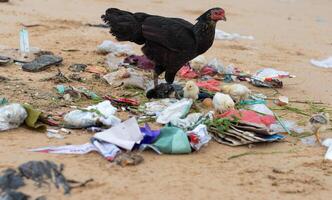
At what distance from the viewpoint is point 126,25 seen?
559cm

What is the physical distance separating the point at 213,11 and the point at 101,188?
2.77 metres

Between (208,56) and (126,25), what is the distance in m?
2.43

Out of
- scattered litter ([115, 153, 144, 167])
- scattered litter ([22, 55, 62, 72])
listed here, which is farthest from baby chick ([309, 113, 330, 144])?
scattered litter ([22, 55, 62, 72])

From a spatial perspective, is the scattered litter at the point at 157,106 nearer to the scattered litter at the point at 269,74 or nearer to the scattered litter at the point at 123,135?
the scattered litter at the point at 123,135

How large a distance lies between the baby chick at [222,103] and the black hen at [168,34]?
68 cm

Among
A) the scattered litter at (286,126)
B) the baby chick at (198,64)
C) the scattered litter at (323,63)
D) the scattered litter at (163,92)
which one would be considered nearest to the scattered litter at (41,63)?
the scattered litter at (163,92)

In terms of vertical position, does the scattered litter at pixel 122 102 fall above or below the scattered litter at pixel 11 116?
below

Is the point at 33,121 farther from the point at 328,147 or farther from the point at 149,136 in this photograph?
the point at 328,147

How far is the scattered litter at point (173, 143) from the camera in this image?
3918 mm

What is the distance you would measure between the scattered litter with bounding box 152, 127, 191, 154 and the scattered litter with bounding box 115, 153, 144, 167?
226mm

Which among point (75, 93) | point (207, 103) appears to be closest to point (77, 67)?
point (75, 93)

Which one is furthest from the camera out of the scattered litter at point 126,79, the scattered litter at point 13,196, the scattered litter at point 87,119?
the scattered litter at point 126,79

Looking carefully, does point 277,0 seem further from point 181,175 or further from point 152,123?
point 181,175

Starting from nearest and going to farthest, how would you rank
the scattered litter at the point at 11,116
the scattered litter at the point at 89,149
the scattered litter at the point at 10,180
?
the scattered litter at the point at 10,180, the scattered litter at the point at 89,149, the scattered litter at the point at 11,116
